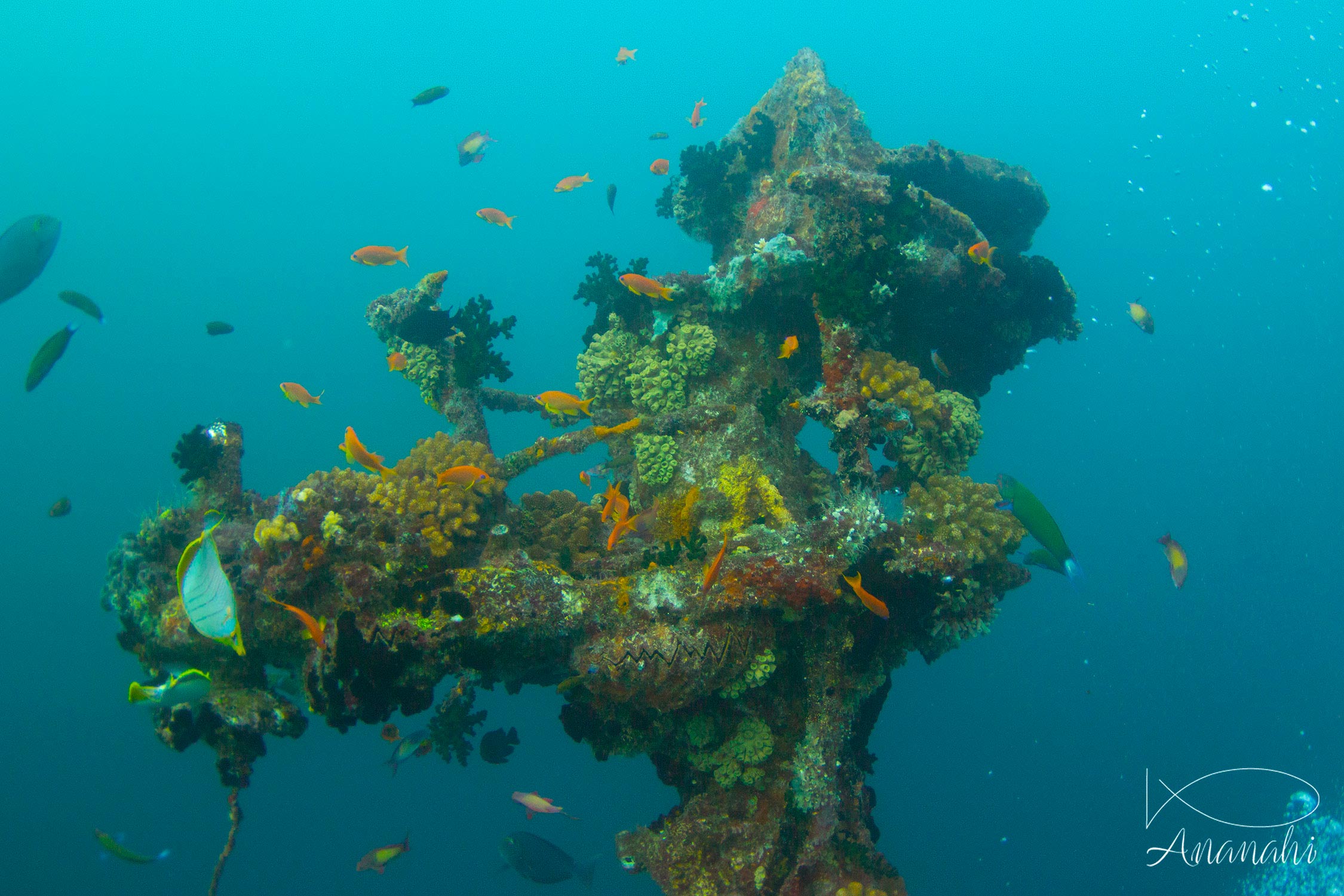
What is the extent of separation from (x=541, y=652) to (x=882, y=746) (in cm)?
3812

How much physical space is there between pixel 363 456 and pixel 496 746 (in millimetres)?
4087

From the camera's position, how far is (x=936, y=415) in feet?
22.6

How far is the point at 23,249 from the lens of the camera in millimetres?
5156

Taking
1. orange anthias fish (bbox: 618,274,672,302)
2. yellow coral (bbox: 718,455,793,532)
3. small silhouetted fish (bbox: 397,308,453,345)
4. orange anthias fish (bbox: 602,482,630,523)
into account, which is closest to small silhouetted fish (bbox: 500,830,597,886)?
orange anthias fish (bbox: 602,482,630,523)

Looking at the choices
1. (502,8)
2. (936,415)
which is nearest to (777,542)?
(936,415)

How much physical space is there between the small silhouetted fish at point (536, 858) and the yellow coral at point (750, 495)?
20.8ft

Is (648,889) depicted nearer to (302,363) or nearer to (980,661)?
(980,661)

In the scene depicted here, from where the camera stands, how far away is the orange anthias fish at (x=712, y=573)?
169 inches

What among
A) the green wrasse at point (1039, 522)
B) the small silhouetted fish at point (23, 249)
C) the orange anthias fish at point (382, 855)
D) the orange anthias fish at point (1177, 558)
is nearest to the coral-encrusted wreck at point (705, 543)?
the green wrasse at point (1039, 522)

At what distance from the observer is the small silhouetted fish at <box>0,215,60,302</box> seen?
512 cm

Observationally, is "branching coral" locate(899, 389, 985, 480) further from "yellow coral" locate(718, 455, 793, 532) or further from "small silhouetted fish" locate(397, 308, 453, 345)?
"small silhouetted fish" locate(397, 308, 453, 345)

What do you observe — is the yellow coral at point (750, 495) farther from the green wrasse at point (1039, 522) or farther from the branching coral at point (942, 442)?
the green wrasse at point (1039, 522)

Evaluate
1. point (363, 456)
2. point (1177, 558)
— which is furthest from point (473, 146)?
point (1177, 558)

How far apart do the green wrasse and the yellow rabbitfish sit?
5.63 metres
